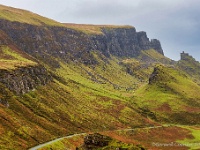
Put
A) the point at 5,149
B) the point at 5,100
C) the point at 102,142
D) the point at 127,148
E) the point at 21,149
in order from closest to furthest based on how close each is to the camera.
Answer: the point at 127,148 → the point at 102,142 → the point at 5,149 → the point at 21,149 → the point at 5,100

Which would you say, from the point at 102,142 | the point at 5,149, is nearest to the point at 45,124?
the point at 5,149

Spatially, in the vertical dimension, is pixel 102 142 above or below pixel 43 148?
above

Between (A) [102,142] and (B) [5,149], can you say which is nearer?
(A) [102,142]

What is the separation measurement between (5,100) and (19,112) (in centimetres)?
1055

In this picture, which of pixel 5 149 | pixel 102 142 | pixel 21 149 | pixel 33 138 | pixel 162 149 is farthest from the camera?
pixel 162 149

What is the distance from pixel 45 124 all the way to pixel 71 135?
1601 centimetres

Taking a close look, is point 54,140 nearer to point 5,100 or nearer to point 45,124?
point 45,124

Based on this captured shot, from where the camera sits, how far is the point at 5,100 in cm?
19638

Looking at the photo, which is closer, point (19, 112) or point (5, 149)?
point (5, 149)

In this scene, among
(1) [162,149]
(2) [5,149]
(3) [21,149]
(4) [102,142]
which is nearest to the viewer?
(4) [102,142]

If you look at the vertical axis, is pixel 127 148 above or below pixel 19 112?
above

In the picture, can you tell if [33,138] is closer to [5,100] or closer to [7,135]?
[7,135]

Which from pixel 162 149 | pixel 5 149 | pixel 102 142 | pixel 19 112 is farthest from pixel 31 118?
pixel 102 142

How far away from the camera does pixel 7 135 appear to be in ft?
508
